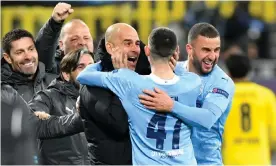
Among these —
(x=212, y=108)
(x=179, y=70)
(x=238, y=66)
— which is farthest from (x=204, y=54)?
(x=238, y=66)

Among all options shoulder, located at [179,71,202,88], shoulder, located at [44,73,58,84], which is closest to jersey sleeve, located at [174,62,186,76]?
shoulder, located at [179,71,202,88]

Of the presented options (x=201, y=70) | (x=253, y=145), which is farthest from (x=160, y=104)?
(x=253, y=145)

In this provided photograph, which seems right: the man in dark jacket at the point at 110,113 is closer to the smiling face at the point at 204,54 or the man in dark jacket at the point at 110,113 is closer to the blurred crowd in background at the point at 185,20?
the smiling face at the point at 204,54

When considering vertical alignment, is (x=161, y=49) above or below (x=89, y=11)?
below

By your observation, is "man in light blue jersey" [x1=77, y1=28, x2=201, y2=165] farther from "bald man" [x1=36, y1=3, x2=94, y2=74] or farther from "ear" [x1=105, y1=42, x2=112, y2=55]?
"bald man" [x1=36, y1=3, x2=94, y2=74]

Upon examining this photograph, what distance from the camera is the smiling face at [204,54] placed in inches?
220

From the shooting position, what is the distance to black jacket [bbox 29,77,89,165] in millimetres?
5988

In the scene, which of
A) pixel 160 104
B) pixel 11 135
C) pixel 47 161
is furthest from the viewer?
pixel 47 161

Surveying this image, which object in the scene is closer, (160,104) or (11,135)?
(11,135)

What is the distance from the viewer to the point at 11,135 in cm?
366

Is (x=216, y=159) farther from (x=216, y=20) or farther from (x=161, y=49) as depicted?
(x=216, y=20)

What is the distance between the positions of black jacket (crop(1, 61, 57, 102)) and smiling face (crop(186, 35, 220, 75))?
1.21 metres

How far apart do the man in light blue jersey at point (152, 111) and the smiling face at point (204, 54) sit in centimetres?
65

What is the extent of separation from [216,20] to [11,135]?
1042 cm
